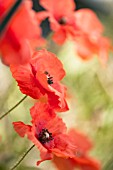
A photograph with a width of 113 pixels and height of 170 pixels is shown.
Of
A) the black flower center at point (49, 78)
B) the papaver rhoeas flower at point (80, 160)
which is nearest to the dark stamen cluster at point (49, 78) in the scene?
the black flower center at point (49, 78)

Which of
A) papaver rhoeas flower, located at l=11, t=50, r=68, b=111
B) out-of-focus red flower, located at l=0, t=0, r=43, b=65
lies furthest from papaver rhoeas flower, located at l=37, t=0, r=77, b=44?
out-of-focus red flower, located at l=0, t=0, r=43, b=65

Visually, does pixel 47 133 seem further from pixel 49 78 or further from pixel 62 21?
pixel 62 21

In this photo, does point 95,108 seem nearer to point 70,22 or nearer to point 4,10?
point 70,22

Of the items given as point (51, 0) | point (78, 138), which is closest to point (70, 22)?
point (51, 0)

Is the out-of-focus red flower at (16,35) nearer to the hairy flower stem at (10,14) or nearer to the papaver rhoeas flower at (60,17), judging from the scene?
the hairy flower stem at (10,14)

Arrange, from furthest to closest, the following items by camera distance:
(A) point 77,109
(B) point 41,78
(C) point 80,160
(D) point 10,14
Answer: (A) point 77,109, (C) point 80,160, (B) point 41,78, (D) point 10,14

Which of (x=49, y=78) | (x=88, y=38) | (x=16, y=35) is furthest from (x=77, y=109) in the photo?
(x=16, y=35)
